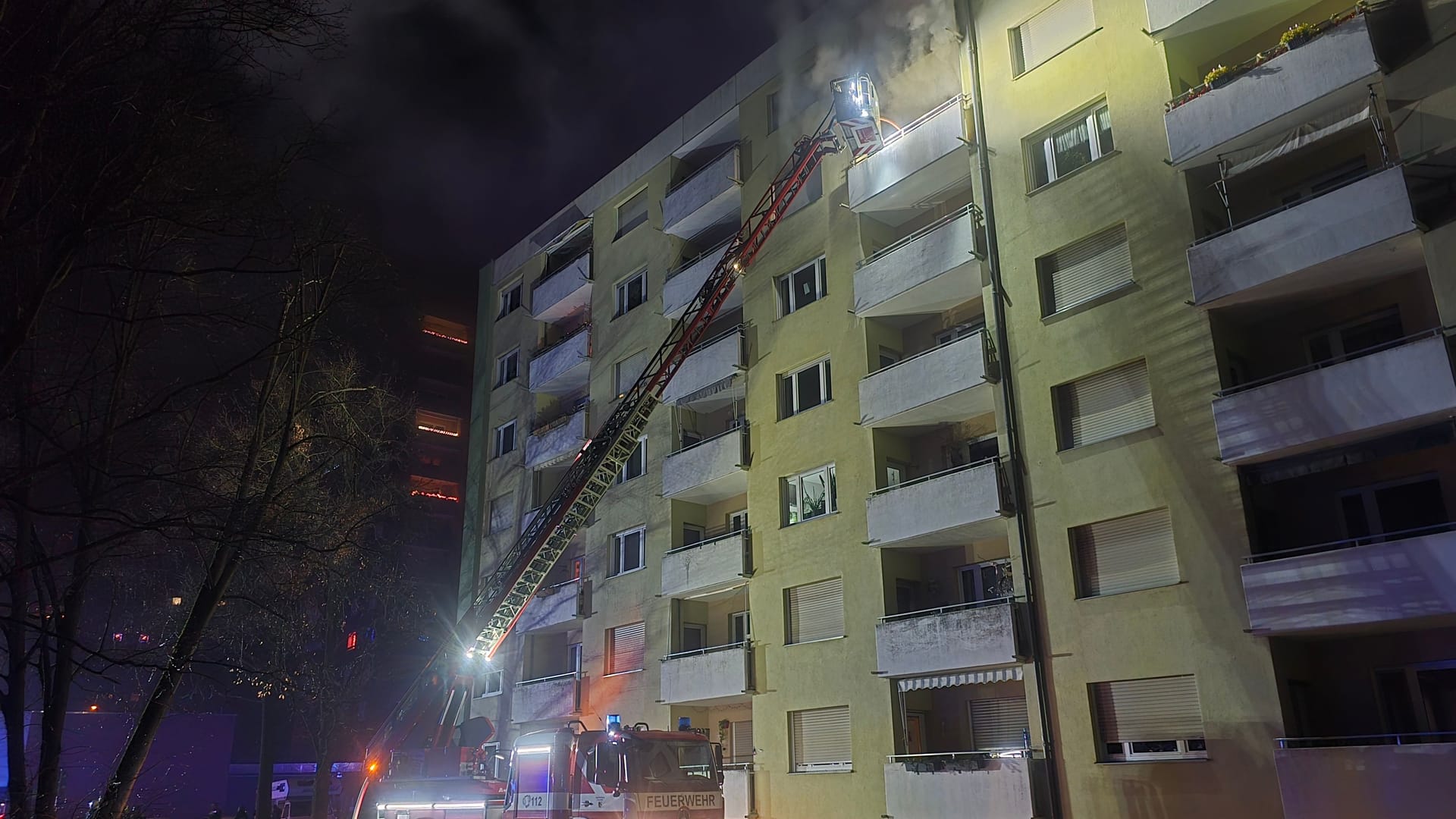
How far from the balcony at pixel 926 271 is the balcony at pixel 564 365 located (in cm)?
1341

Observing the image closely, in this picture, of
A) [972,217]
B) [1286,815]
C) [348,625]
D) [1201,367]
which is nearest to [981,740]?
[1286,815]

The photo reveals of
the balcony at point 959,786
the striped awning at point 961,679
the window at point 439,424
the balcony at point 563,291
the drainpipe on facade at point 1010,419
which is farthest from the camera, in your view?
the window at point 439,424

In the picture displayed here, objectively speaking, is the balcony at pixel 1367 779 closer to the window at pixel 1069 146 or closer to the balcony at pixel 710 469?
the window at pixel 1069 146

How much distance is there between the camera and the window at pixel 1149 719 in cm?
1642

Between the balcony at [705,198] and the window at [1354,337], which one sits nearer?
the window at [1354,337]

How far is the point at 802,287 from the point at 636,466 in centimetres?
873

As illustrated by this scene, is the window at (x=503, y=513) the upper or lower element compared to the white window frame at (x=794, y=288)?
lower

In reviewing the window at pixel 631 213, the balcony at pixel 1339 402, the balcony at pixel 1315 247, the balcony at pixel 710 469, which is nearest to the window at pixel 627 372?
the balcony at pixel 710 469

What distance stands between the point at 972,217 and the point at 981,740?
37.6 ft

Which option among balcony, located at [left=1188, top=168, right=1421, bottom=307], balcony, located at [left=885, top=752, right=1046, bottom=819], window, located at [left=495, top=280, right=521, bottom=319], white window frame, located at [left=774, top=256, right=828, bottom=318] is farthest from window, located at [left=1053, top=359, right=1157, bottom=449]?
window, located at [left=495, top=280, right=521, bottom=319]

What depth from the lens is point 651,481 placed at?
30.4 meters

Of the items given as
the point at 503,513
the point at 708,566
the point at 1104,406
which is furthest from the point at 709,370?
the point at 503,513

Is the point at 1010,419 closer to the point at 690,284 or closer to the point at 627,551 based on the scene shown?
the point at 690,284

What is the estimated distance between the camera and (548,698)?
103 ft
